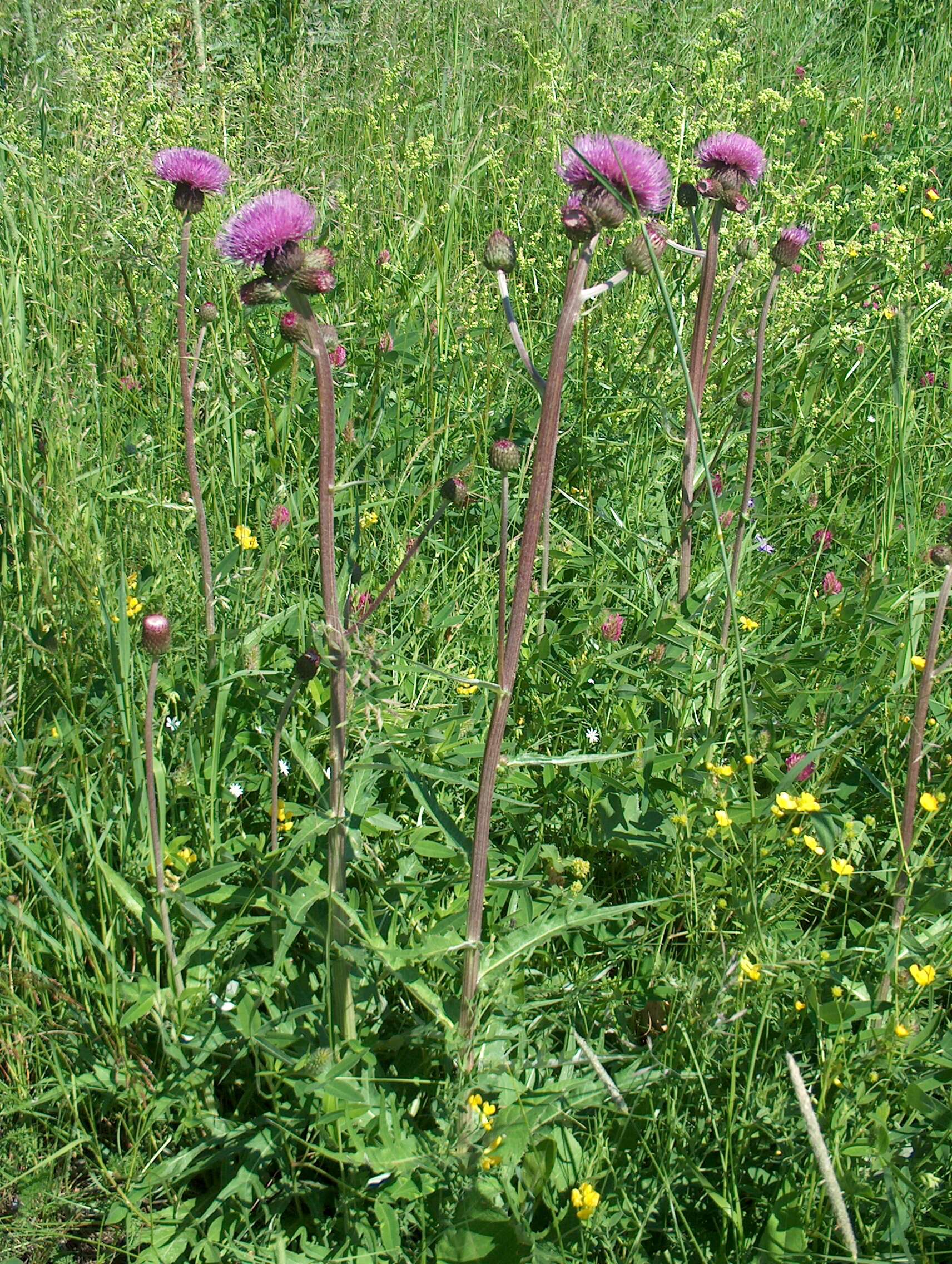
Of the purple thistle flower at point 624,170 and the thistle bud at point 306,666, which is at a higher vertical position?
the purple thistle flower at point 624,170

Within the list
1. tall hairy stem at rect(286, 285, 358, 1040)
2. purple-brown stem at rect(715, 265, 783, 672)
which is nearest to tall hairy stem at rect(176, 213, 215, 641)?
tall hairy stem at rect(286, 285, 358, 1040)

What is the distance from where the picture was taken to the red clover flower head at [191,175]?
201 centimetres

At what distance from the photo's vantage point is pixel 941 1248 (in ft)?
4.60

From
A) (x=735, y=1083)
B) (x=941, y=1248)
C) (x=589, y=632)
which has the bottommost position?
(x=941, y=1248)

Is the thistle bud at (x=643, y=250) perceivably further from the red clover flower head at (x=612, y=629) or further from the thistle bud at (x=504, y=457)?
the red clover flower head at (x=612, y=629)

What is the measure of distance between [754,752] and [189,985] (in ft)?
3.92

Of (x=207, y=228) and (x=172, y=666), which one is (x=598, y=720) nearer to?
(x=172, y=666)

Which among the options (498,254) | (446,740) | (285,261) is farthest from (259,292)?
(446,740)

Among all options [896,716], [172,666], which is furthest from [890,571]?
[172,666]

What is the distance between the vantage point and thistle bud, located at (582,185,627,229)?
133 centimetres

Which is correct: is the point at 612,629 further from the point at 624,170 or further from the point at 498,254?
the point at 624,170

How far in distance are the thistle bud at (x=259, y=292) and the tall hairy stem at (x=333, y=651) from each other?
2.8 inches

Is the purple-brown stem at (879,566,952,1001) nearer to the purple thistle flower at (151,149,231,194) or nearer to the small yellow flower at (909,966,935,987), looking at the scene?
the small yellow flower at (909,966,935,987)

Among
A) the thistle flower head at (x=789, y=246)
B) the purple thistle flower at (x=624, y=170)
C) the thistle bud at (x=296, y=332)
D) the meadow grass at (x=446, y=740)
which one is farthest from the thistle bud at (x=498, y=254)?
the thistle flower head at (x=789, y=246)
